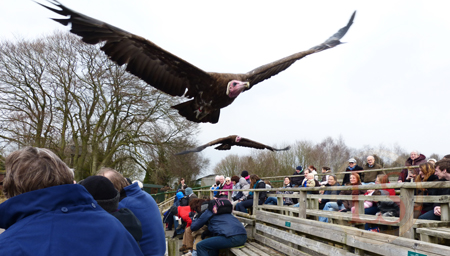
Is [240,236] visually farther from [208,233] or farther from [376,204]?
[376,204]

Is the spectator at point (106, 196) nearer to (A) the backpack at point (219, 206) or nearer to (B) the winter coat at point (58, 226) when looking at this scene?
(B) the winter coat at point (58, 226)

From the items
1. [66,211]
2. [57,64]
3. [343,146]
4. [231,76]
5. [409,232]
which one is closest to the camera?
[66,211]

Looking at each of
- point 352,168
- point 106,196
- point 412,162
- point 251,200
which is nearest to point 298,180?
point 251,200

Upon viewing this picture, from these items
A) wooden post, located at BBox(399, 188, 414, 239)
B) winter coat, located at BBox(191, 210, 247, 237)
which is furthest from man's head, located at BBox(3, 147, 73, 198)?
winter coat, located at BBox(191, 210, 247, 237)

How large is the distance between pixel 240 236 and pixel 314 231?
1376 mm

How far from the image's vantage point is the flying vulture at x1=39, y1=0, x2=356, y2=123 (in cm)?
292

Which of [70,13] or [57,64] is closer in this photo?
[70,13]

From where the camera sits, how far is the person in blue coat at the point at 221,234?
181 inches

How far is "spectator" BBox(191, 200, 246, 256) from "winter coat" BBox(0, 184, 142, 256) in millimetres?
3609

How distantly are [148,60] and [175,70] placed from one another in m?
0.31

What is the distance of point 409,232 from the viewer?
8.39ft

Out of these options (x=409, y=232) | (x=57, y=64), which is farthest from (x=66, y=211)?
(x=57, y=64)

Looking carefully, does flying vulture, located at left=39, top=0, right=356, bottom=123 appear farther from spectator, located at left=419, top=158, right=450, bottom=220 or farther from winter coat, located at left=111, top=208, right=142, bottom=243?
spectator, located at left=419, top=158, right=450, bottom=220

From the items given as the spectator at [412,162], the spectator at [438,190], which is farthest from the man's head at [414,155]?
the spectator at [438,190]
